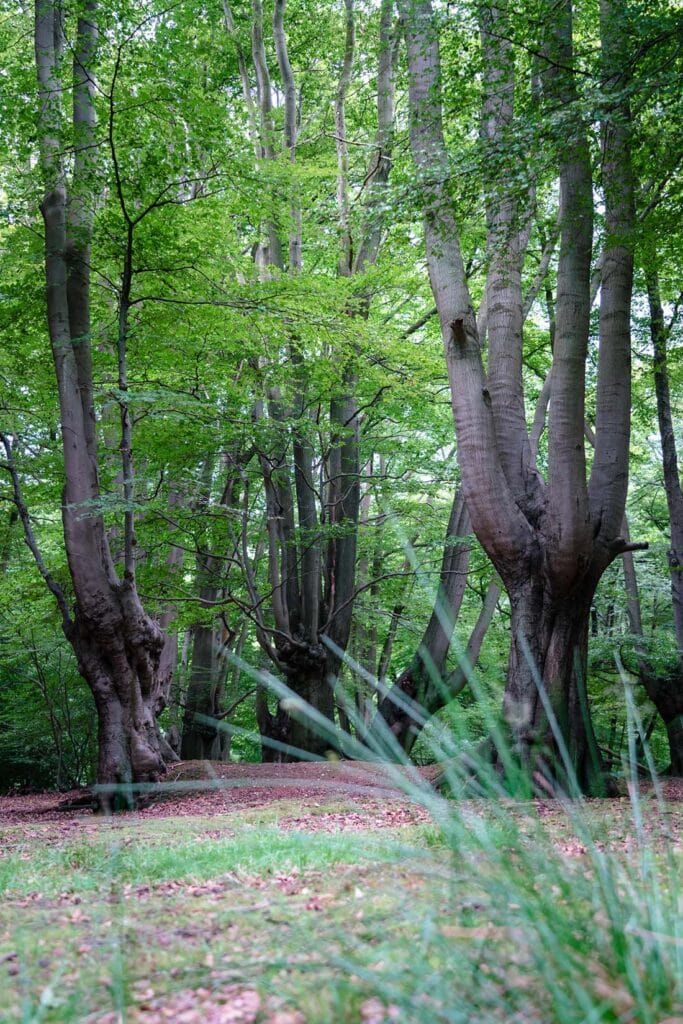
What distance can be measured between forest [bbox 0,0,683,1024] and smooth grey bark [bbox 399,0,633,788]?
1.3 inches

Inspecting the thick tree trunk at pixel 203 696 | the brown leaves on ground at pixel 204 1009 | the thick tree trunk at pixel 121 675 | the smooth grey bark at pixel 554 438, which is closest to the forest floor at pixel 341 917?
the brown leaves on ground at pixel 204 1009

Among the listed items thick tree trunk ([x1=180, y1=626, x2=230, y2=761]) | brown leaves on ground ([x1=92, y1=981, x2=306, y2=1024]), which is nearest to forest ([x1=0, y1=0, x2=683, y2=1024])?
brown leaves on ground ([x1=92, y1=981, x2=306, y2=1024])

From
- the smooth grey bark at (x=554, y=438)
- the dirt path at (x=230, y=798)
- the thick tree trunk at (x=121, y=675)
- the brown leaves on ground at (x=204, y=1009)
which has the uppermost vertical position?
the smooth grey bark at (x=554, y=438)

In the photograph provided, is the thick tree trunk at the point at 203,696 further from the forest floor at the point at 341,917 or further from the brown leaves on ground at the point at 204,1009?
the brown leaves on ground at the point at 204,1009

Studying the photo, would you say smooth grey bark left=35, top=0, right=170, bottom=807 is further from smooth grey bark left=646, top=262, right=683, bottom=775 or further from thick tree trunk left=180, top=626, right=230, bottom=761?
smooth grey bark left=646, top=262, right=683, bottom=775

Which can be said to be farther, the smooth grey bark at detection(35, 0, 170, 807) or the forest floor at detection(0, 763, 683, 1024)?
the smooth grey bark at detection(35, 0, 170, 807)

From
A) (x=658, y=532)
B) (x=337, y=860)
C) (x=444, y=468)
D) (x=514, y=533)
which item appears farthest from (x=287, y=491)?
(x=658, y=532)

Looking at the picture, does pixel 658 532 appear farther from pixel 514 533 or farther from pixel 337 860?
pixel 337 860

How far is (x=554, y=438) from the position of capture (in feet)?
22.0

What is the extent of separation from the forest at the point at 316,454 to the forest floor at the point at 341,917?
2 cm

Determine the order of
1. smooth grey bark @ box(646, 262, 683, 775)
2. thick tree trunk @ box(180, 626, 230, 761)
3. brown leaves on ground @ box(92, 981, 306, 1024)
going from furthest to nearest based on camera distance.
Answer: thick tree trunk @ box(180, 626, 230, 761) → smooth grey bark @ box(646, 262, 683, 775) → brown leaves on ground @ box(92, 981, 306, 1024)

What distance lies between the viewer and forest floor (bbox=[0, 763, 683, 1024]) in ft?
3.81

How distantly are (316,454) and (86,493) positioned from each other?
503cm

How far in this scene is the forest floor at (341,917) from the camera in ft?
3.81
